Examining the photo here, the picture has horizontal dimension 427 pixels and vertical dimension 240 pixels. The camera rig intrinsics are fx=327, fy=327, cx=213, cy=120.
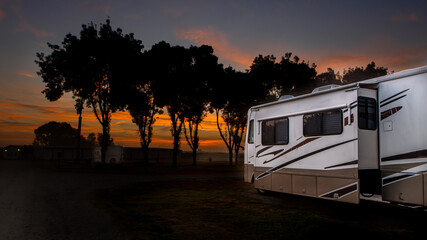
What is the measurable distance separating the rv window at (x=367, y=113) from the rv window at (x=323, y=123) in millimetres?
529

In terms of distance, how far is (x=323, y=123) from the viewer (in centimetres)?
922

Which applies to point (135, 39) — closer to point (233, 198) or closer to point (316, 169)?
point (233, 198)

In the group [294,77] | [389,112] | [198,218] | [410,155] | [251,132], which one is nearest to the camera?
[410,155]

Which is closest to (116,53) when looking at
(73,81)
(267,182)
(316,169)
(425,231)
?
(73,81)

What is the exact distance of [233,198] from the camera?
12250mm

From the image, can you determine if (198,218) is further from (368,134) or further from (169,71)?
(169,71)

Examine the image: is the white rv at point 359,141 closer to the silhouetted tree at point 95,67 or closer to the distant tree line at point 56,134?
the silhouetted tree at point 95,67

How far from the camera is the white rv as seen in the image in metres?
7.40

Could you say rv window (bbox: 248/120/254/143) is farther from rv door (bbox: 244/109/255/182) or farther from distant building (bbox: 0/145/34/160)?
distant building (bbox: 0/145/34/160)

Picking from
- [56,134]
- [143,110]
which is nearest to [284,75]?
[143,110]

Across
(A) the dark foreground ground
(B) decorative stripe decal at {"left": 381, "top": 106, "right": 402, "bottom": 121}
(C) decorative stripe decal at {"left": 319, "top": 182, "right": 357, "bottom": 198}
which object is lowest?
(A) the dark foreground ground

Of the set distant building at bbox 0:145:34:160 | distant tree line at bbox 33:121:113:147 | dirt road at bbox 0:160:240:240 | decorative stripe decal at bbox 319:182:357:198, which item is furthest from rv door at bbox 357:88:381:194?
distant tree line at bbox 33:121:113:147

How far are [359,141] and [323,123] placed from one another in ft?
4.10

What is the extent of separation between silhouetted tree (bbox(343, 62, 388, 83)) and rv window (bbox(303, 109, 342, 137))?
3636 cm
